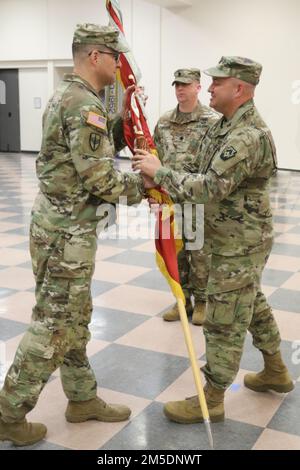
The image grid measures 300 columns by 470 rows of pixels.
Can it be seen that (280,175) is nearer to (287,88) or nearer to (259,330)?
(287,88)

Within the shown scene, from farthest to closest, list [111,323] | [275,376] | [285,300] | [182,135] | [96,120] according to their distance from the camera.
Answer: [285,300]
[182,135]
[111,323]
[275,376]
[96,120]

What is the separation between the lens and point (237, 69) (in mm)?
2291

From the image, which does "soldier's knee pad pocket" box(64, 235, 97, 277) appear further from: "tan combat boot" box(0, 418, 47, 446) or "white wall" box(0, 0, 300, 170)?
"white wall" box(0, 0, 300, 170)

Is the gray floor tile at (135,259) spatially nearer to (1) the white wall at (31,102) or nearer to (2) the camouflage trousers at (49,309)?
(2) the camouflage trousers at (49,309)

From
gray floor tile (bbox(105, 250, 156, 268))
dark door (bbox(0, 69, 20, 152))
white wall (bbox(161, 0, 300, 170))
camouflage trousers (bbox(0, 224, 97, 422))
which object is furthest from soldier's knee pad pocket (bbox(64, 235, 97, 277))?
dark door (bbox(0, 69, 20, 152))

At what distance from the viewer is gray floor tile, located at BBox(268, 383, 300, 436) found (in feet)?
8.15

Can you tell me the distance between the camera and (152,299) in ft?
13.8

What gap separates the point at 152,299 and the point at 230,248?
1.89 m

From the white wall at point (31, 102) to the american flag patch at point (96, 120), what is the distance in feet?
44.8

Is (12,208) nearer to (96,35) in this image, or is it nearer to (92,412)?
(92,412)

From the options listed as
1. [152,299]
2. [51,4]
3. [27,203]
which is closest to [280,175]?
[27,203]

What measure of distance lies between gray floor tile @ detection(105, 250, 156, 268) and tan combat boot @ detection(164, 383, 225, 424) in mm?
2602

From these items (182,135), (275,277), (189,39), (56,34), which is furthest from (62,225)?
(56,34)

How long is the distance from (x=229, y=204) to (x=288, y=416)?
1040 millimetres
